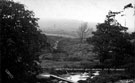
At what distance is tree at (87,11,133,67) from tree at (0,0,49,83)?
16.3 metres

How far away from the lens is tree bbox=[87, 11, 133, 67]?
36.7 m

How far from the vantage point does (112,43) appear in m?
37.3

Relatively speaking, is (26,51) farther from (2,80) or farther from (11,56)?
(2,80)

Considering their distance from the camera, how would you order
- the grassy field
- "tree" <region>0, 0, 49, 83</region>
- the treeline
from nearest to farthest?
"tree" <region>0, 0, 49, 83</region> → the treeline → the grassy field

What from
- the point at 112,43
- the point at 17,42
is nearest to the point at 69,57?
the point at 112,43

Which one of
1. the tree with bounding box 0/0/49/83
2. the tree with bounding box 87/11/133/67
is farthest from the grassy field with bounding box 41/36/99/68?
the tree with bounding box 0/0/49/83

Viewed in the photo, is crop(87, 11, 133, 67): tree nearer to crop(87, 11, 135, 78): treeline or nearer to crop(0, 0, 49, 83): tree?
crop(87, 11, 135, 78): treeline

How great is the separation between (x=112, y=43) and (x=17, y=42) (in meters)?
18.9

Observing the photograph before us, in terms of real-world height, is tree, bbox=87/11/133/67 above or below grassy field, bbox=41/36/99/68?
above

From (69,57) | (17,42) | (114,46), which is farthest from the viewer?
(69,57)

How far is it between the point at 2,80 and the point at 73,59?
114 feet

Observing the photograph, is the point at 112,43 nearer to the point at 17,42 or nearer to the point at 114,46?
the point at 114,46

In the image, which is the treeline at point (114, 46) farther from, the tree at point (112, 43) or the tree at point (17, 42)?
the tree at point (17, 42)

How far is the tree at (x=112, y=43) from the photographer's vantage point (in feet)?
120
